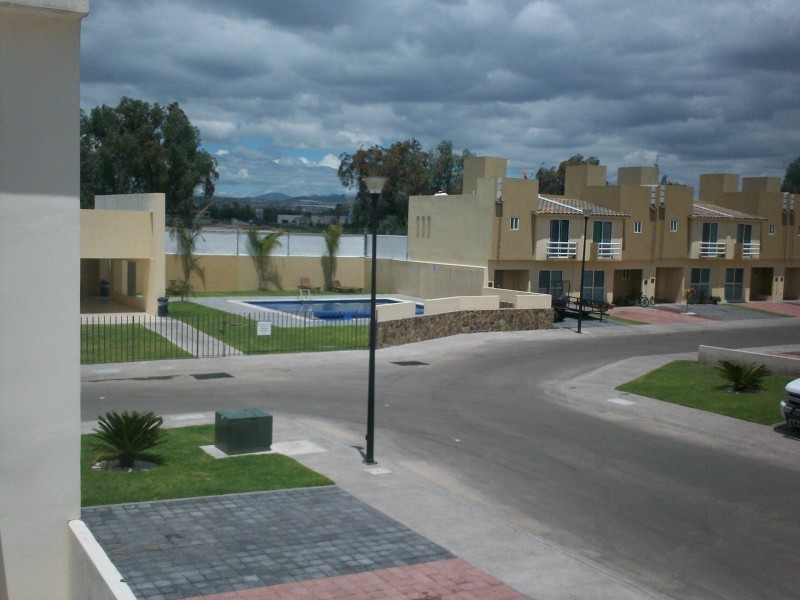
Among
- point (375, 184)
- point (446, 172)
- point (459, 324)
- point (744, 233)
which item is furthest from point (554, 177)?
point (375, 184)

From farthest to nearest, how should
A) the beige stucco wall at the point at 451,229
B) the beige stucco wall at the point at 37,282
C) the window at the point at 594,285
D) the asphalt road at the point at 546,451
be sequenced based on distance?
1. the window at the point at 594,285
2. the beige stucco wall at the point at 451,229
3. the asphalt road at the point at 546,451
4. the beige stucco wall at the point at 37,282

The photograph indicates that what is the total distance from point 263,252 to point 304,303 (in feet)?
23.2

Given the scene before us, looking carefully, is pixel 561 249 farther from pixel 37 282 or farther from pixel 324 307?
pixel 37 282

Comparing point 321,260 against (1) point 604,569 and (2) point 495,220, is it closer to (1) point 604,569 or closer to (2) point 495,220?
(2) point 495,220

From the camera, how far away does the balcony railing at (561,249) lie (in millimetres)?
44562

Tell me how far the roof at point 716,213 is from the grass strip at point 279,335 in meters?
26.3

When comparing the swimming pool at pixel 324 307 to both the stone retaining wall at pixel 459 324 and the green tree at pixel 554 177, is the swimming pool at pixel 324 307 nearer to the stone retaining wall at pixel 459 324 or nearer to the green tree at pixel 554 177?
the stone retaining wall at pixel 459 324

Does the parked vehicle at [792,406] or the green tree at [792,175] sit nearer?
the parked vehicle at [792,406]

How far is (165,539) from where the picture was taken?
11070 millimetres

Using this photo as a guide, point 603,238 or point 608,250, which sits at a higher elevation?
point 603,238

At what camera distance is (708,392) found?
2308 cm

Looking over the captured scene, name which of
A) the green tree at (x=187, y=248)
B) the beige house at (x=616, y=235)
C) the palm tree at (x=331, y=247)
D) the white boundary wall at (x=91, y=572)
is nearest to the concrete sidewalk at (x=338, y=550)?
the white boundary wall at (x=91, y=572)

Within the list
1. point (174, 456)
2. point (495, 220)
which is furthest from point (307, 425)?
point (495, 220)

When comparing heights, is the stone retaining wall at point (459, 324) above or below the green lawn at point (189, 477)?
above
